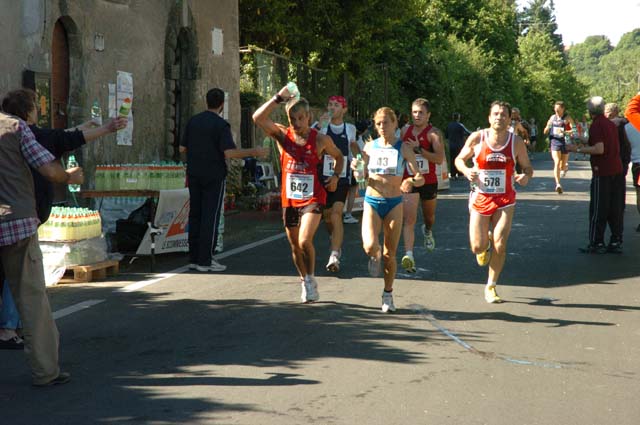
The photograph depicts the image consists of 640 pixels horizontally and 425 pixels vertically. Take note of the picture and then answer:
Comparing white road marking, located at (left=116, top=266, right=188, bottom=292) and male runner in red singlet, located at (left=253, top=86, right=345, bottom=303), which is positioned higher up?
male runner in red singlet, located at (left=253, top=86, right=345, bottom=303)

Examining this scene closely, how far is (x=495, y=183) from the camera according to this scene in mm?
9883

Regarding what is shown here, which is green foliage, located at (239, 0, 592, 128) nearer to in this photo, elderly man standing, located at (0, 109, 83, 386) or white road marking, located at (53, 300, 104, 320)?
white road marking, located at (53, 300, 104, 320)

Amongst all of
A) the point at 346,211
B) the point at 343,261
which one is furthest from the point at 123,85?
the point at 343,261

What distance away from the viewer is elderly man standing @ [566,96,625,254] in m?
13.8

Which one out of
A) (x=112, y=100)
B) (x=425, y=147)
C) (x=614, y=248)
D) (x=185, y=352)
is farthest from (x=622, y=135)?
(x=185, y=352)

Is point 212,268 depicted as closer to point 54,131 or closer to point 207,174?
point 207,174

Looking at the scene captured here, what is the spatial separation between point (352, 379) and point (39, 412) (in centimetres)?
200

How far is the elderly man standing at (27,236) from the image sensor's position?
645 cm

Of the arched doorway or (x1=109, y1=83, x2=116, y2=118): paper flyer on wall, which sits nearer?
the arched doorway

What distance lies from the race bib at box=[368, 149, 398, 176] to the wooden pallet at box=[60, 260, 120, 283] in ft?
11.2

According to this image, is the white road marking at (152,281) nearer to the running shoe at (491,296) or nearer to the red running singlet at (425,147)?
the red running singlet at (425,147)

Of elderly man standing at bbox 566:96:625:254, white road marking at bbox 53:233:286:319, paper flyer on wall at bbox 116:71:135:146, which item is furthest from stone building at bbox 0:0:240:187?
elderly man standing at bbox 566:96:625:254

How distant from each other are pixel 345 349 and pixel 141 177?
6535 millimetres

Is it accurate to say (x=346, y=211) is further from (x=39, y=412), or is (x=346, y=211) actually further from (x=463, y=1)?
(x=463, y=1)
